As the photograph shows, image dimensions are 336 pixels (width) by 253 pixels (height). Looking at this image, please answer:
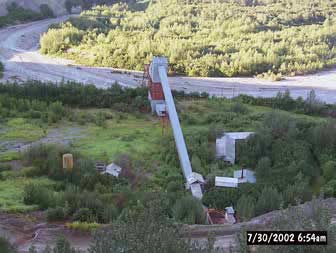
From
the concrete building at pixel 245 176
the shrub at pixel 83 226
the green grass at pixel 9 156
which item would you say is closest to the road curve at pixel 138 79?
the green grass at pixel 9 156

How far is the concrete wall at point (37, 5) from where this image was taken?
2527 inches

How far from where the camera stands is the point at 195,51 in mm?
46312

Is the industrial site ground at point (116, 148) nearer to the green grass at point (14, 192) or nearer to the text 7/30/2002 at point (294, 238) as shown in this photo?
the green grass at point (14, 192)

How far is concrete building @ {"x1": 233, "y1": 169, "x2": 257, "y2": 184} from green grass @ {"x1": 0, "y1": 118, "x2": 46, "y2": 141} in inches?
333

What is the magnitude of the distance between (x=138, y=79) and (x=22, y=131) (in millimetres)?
16791

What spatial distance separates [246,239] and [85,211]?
6.54 metres

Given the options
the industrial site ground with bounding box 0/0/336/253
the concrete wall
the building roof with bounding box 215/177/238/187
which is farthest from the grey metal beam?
the concrete wall

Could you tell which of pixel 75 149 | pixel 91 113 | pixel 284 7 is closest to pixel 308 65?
pixel 91 113

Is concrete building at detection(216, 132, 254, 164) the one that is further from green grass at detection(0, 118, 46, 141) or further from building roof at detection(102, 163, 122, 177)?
Result: green grass at detection(0, 118, 46, 141)

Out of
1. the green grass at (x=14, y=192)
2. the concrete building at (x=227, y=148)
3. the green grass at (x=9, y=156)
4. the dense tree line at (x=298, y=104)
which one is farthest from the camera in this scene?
the dense tree line at (x=298, y=104)

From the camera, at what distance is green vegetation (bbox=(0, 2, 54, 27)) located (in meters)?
60.8

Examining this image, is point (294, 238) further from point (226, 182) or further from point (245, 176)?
point (245, 176)

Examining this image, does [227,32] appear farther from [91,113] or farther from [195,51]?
[91,113]

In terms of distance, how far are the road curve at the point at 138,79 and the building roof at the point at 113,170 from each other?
57.9 feet
